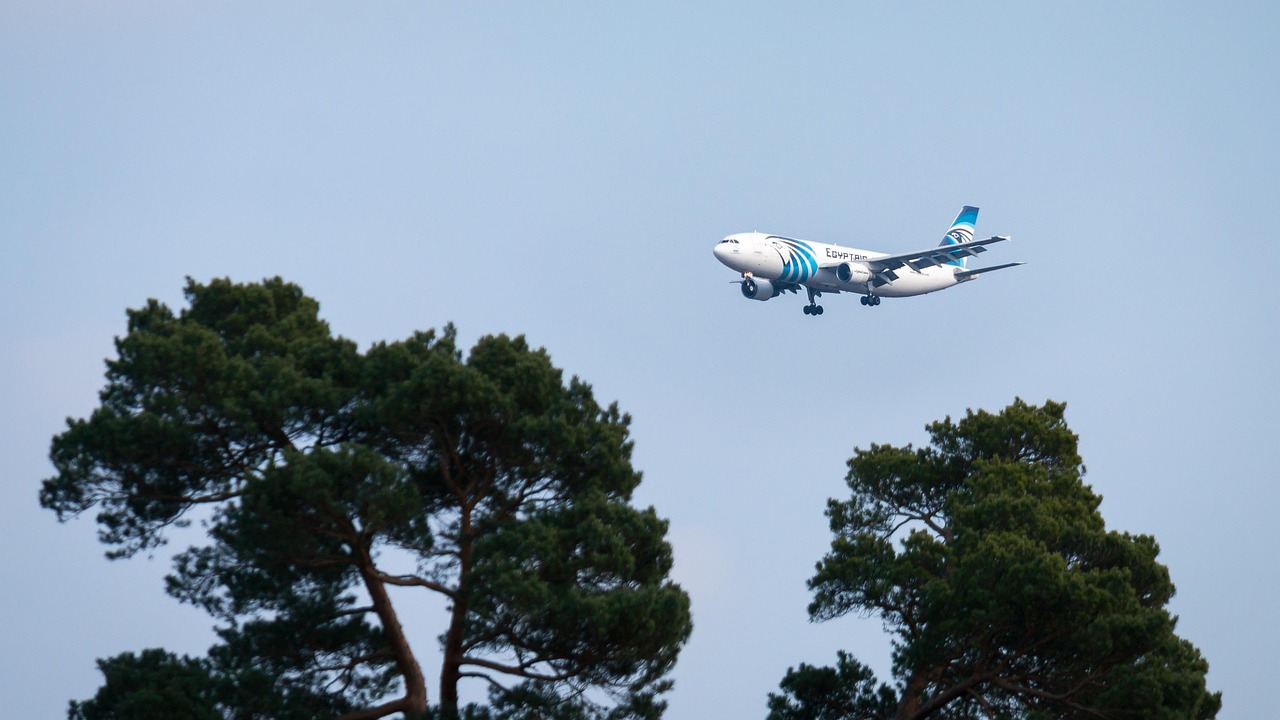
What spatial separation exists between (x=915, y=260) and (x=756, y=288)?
242 inches

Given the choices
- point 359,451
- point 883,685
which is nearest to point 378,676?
point 359,451

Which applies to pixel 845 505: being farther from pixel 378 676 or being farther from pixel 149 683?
pixel 149 683

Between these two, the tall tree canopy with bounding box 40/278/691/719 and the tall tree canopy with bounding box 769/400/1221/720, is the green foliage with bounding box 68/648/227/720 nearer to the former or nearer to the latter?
the tall tree canopy with bounding box 40/278/691/719

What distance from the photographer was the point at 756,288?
4969 cm

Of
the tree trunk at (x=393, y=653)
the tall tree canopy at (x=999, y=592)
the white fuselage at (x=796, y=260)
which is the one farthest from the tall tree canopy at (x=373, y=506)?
the white fuselage at (x=796, y=260)

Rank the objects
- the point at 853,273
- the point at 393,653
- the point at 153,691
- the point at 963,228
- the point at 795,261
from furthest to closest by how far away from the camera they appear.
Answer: the point at 963,228 → the point at 853,273 → the point at 795,261 → the point at 393,653 → the point at 153,691

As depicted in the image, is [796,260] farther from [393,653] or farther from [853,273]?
[393,653]

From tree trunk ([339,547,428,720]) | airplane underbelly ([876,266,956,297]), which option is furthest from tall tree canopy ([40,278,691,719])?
airplane underbelly ([876,266,956,297])

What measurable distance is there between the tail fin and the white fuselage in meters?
17.9

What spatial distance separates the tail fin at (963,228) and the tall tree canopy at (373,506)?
157 ft

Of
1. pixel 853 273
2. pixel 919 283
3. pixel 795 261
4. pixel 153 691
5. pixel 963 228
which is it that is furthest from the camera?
pixel 963 228

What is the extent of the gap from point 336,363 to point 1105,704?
13.2m

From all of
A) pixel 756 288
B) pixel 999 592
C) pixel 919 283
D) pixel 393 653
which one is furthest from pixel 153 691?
pixel 919 283

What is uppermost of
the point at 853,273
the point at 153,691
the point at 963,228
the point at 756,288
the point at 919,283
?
the point at 963,228
